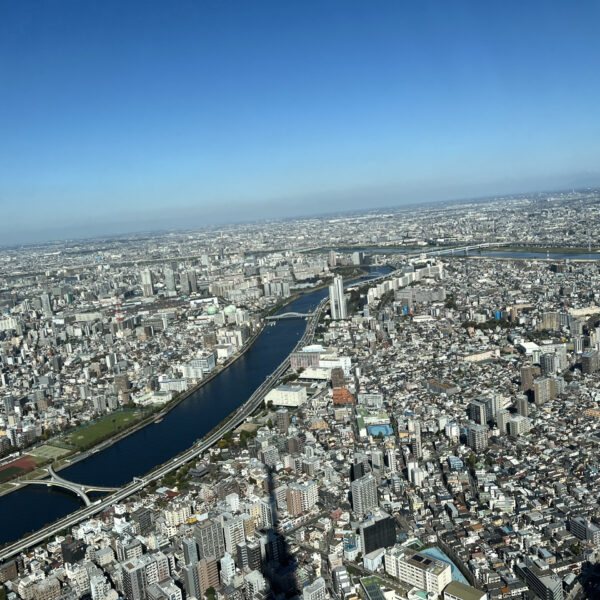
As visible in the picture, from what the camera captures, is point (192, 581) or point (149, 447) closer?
point (192, 581)

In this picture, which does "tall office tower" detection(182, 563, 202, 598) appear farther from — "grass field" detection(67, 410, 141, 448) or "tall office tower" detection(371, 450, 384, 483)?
"grass field" detection(67, 410, 141, 448)

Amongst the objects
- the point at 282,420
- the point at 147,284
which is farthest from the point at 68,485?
the point at 147,284

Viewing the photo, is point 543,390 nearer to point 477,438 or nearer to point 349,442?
point 477,438

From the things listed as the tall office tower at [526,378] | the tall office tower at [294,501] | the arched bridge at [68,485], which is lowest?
the arched bridge at [68,485]

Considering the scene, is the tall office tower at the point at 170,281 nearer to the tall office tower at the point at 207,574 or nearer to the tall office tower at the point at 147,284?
the tall office tower at the point at 147,284

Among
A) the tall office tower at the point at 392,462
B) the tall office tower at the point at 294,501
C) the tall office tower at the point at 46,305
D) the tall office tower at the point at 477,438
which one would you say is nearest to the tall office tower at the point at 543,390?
the tall office tower at the point at 477,438

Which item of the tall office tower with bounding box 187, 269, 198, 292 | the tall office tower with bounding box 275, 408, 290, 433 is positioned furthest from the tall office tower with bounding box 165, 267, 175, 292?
the tall office tower with bounding box 275, 408, 290, 433

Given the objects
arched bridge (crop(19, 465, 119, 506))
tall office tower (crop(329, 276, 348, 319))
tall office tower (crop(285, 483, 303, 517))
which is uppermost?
tall office tower (crop(329, 276, 348, 319))
